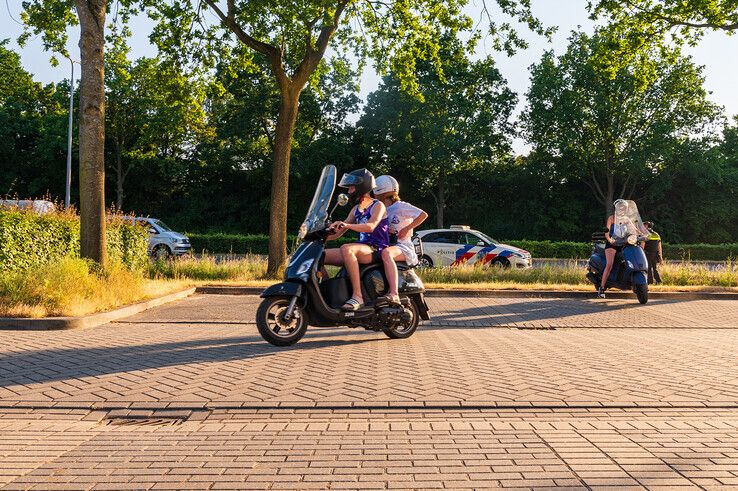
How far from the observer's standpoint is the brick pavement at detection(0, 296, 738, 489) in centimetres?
344

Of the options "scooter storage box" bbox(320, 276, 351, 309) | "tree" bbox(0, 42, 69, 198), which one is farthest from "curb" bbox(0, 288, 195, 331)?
"tree" bbox(0, 42, 69, 198)

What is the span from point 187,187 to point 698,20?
106ft

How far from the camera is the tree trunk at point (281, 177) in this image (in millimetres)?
16453

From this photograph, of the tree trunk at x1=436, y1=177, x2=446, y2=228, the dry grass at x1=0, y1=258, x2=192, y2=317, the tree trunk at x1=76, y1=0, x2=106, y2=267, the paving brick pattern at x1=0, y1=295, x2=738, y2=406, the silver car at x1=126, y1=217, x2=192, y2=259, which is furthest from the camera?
the tree trunk at x1=436, y1=177, x2=446, y2=228

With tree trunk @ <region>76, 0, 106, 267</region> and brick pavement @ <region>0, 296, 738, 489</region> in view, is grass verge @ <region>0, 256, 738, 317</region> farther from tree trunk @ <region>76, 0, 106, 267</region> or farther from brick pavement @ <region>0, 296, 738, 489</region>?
brick pavement @ <region>0, 296, 738, 489</region>

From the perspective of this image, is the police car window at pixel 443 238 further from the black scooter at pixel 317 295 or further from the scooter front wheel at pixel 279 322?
the scooter front wheel at pixel 279 322

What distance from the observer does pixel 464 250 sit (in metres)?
20.9

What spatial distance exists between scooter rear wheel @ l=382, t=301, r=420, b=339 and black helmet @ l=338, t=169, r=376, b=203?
1.47m

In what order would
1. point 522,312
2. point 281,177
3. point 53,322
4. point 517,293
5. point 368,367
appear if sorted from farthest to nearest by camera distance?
point 281,177 < point 517,293 < point 522,312 < point 53,322 < point 368,367

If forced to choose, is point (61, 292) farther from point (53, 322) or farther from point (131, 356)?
point (131, 356)

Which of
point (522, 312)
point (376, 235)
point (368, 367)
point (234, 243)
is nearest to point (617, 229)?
point (522, 312)

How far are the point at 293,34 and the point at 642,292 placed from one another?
10813 mm

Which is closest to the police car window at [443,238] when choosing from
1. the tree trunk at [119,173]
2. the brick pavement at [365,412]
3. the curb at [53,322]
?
the brick pavement at [365,412]

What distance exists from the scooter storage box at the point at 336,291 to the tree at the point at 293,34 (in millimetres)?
9011
